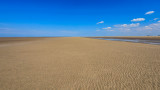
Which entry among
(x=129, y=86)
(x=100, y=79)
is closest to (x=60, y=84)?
(x=100, y=79)

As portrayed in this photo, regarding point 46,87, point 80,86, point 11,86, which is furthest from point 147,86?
point 11,86

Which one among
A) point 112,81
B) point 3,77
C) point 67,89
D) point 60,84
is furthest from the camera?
point 3,77

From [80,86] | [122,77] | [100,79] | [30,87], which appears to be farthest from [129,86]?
[30,87]

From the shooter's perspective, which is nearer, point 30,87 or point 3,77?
Result: point 30,87

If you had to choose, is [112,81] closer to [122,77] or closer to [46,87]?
[122,77]

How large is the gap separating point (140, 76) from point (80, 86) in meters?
3.41

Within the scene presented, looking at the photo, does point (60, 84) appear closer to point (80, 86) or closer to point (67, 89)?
point (67, 89)

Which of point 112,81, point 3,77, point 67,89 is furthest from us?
point 3,77

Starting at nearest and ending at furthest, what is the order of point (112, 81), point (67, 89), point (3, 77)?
point (67, 89) → point (112, 81) → point (3, 77)

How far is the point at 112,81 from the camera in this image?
11.0 ft

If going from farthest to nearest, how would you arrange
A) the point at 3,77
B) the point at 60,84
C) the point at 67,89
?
the point at 3,77, the point at 60,84, the point at 67,89

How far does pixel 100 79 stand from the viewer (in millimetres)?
3525

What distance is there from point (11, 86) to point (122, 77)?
17.7ft

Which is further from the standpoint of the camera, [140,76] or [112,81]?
[140,76]
